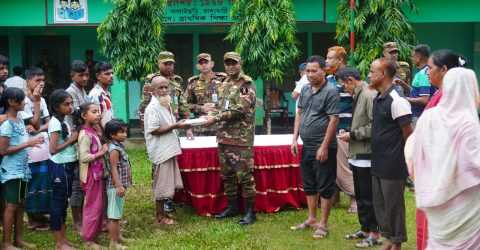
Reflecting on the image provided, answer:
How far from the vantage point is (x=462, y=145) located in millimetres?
3404

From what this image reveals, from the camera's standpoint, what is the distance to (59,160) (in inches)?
207

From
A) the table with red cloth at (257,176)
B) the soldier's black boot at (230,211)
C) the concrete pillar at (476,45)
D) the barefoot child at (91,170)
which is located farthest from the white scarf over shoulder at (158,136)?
the concrete pillar at (476,45)

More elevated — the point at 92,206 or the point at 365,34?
the point at 365,34

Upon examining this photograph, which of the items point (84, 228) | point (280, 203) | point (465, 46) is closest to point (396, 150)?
point (280, 203)

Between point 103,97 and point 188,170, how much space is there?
1.27m

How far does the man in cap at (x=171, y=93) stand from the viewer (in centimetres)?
671

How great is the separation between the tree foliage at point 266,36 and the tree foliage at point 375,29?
118cm

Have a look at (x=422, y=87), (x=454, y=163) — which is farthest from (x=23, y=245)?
(x=422, y=87)

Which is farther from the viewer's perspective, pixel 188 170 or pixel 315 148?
pixel 188 170

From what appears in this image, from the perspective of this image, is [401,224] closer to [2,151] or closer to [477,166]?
[477,166]

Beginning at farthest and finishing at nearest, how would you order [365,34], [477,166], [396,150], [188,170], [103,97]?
1. [365,34]
2. [188,170]
3. [103,97]
4. [396,150]
5. [477,166]

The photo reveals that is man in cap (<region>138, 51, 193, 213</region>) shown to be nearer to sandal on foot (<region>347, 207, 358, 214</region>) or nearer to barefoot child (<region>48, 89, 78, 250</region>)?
barefoot child (<region>48, 89, 78, 250</region>)

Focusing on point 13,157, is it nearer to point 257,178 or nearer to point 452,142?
point 257,178

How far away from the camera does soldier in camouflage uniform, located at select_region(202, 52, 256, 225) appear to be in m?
6.04
